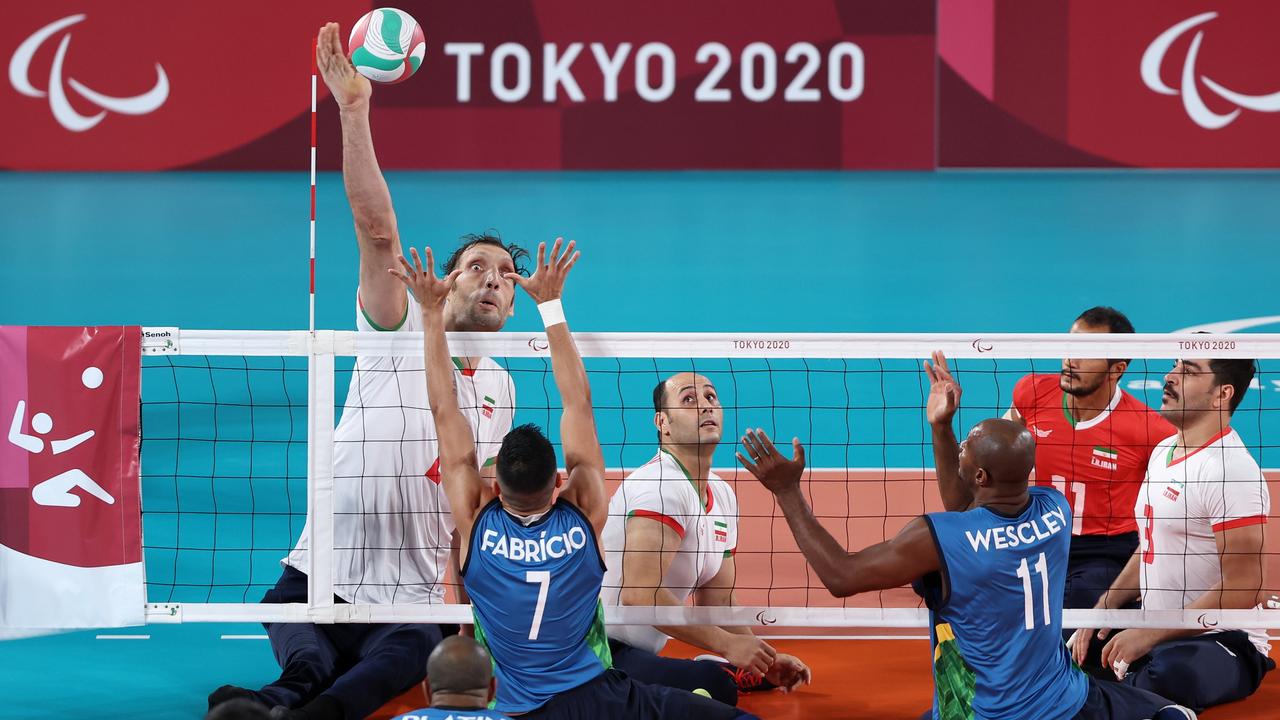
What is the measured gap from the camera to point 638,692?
5320mm

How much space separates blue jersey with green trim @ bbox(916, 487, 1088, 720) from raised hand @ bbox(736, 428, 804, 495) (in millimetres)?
509

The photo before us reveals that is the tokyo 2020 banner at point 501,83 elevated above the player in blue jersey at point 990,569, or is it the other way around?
the tokyo 2020 banner at point 501,83

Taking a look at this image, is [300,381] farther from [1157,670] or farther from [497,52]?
[497,52]

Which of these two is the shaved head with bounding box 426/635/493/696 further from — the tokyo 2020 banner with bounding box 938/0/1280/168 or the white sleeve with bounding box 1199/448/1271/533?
the tokyo 2020 banner with bounding box 938/0/1280/168

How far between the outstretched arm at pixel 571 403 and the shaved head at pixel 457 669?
1091 mm

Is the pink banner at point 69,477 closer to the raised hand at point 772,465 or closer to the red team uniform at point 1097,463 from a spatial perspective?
the raised hand at point 772,465

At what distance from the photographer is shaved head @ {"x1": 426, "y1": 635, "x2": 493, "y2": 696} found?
4.38 m

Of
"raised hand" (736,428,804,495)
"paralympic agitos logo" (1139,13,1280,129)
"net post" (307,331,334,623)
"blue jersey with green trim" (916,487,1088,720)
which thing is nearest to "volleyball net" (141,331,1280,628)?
"net post" (307,331,334,623)

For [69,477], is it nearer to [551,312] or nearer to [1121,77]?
[551,312]

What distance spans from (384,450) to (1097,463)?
141 inches

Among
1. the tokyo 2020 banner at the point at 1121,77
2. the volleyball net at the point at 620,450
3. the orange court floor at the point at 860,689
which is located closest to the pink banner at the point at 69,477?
the volleyball net at the point at 620,450

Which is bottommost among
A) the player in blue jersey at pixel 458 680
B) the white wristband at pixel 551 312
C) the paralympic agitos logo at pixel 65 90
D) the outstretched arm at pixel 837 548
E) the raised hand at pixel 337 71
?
the player in blue jersey at pixel 458 680

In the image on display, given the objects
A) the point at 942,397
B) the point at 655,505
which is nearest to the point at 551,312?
the point at 655,505

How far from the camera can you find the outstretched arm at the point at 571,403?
5.47m
